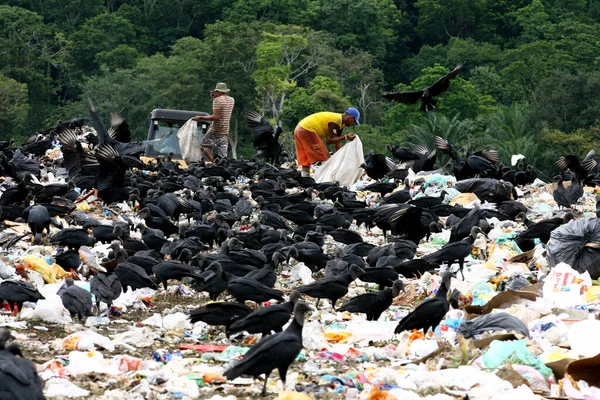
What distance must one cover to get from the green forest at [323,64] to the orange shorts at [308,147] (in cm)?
1767

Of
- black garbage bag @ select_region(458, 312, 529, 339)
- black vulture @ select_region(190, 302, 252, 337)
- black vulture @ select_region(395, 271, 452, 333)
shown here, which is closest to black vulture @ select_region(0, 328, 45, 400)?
black vulture @ select_region(190, 302, 252, 337)

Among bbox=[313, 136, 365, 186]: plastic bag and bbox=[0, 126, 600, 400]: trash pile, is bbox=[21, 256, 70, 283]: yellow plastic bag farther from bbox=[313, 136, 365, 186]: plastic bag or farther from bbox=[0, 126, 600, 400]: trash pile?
bbox=[313, 136, 365, 186]: plastic bag

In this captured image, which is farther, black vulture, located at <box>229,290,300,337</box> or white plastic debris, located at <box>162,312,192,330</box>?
white plastic debris, located at <box>162,312,192,330</box>

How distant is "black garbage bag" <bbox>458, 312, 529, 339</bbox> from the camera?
7.83 meters

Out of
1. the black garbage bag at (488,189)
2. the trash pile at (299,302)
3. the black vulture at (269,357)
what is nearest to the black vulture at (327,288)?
the trash pile at (299,302)

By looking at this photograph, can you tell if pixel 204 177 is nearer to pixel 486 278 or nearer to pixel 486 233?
pixel 486 233

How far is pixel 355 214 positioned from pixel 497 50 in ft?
163

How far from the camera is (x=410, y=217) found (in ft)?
42.4

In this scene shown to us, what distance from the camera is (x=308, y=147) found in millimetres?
19891

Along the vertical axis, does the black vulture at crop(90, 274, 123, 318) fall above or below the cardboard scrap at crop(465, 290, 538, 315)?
above

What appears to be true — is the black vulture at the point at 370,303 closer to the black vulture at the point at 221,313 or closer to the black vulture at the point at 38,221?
the black vulture at the point at 221,313

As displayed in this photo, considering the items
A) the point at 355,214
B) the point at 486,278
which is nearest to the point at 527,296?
the point at 486,278

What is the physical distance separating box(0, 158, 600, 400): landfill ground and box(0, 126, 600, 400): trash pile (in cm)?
2

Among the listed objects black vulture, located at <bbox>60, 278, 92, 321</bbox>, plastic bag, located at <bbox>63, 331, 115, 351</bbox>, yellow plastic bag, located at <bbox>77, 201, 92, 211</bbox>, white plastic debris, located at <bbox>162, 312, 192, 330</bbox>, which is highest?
plastic bag, located at <bbox>63, 331, 115, 351</bbox>
